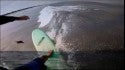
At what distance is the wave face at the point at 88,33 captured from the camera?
231 centimetres

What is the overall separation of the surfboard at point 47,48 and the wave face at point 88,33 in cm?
4

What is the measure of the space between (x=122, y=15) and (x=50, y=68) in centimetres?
98

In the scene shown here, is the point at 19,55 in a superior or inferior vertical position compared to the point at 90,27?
inferior

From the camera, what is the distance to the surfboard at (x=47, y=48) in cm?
240

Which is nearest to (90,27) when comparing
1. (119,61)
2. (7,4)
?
(119,61)

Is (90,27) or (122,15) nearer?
(90,27)

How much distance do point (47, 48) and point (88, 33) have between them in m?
0.39

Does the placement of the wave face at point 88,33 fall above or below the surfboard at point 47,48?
above

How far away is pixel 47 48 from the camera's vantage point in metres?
2.66

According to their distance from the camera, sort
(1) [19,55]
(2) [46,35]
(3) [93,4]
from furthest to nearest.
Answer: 1. (3) [93,4]
2. (2) [46,35]
3. (1) [19,55]

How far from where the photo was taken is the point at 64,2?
395 cm

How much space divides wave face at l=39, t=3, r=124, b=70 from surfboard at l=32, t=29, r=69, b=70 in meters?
0.04

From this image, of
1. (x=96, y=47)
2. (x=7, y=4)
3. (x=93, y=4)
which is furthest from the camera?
(x=7, y=4)

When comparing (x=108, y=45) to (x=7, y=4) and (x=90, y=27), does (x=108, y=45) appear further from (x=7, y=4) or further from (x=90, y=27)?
(x=7, y=4)
